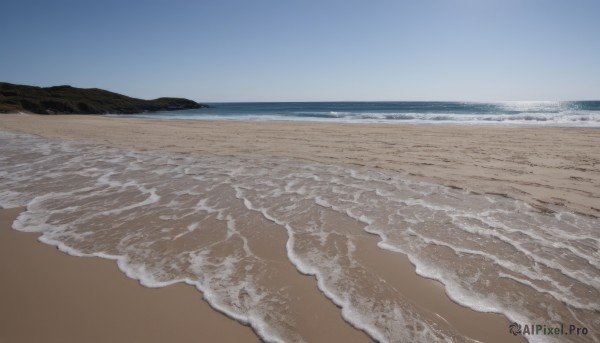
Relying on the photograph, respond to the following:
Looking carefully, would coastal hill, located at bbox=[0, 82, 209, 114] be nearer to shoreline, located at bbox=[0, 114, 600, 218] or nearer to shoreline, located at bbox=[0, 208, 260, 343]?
shoreline, located at bbox=[0, 114, 600, 218]

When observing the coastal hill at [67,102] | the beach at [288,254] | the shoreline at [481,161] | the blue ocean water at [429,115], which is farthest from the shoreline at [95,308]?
the coastal hill at [67,102]

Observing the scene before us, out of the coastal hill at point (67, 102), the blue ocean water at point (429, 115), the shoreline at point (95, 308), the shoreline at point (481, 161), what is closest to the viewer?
the shoreline at point (95, 308)

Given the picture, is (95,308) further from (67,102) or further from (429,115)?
(67,102)

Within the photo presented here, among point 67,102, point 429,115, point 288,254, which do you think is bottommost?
point 429,115

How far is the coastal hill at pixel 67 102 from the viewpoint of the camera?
50.0m

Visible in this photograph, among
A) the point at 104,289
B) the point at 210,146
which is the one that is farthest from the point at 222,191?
the point at 210,146

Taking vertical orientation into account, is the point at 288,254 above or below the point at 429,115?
above

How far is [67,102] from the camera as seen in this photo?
54.7m

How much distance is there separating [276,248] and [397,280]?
149 centimetres

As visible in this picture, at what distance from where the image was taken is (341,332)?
256cm

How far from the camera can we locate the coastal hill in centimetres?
4997

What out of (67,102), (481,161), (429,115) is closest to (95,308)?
(481,161)

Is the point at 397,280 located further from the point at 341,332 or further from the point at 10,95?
the point at 10,95

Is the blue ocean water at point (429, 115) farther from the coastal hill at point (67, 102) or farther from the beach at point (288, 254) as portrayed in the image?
the beach at point (288, 254)
